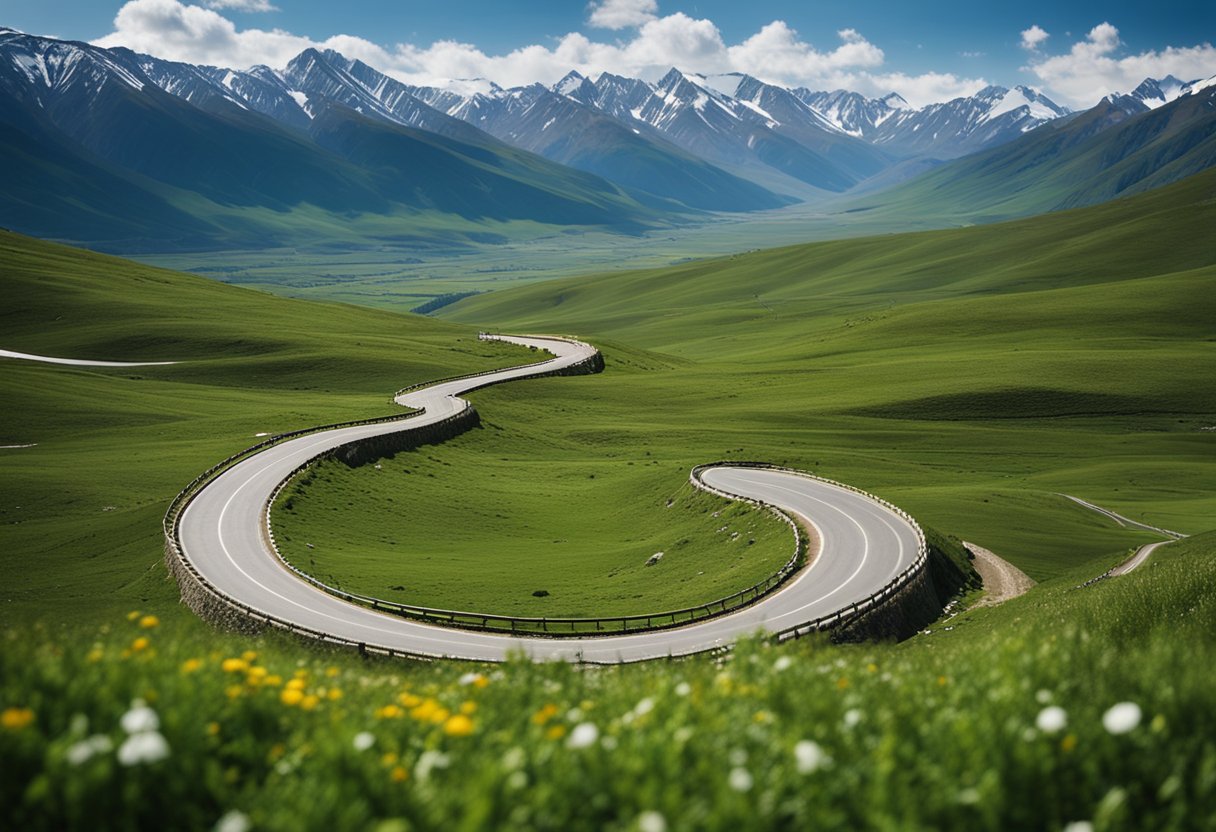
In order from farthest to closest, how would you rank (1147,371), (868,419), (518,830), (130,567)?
(1147,371) < (868,419) < (130,567) < (518,830)

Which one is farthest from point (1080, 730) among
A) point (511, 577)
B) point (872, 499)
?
point (872, 499)

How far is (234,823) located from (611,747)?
341 centimetres

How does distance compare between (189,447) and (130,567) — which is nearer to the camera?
(130,567)

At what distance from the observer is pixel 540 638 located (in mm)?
46938

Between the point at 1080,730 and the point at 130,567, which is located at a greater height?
the point at 1080,730

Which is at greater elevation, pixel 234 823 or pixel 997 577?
pixel 234 823

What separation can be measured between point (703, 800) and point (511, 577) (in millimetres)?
53104

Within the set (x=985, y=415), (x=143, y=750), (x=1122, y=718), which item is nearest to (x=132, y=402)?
(x=985, y=415)

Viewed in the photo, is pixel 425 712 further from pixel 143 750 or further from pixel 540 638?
pixel 540 638

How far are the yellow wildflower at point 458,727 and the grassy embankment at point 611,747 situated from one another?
4cm

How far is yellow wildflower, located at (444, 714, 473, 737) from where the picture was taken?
9.66 m

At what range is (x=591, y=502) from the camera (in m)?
85.2

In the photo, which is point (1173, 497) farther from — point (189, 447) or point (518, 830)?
point (518, 830)

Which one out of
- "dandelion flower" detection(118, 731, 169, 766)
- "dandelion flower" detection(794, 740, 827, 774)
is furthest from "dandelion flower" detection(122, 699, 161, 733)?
"dandelion flower" detection(794, 740, 827, 774)
